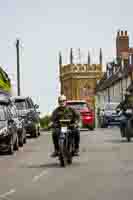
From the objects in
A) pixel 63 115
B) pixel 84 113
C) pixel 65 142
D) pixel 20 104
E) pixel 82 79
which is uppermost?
pixel 82 79

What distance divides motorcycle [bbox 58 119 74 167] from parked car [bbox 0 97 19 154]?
187 inches

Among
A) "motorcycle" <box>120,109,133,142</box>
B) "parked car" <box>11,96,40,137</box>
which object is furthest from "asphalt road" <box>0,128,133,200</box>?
"parked car" <box>11,96,40,137</box>

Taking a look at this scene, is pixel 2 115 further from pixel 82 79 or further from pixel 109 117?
pixel 82 79

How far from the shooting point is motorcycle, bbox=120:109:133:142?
29.2 m

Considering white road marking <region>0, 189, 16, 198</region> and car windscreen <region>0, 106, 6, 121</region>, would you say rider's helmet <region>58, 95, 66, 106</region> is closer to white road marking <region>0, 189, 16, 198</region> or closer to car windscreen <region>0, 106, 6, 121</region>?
white road marking <region>0, 189, 16, 198</region>

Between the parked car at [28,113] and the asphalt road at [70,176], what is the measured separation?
35.7ft

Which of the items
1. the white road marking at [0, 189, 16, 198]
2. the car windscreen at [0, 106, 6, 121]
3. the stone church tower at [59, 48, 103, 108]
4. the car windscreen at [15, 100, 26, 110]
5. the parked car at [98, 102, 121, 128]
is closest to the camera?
the white road marking at [0, 189, 16, 198]

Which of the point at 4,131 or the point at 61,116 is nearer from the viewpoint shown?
the point at 61,116

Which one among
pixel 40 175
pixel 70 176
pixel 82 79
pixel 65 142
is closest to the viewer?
pixel 70 176

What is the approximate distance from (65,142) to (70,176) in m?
2.76

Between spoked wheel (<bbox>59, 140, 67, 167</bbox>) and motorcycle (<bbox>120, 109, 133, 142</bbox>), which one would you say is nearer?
spoked wheel (<bbox>59, 140, 67, 167</bbox>)

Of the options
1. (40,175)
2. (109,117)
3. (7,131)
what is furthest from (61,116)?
(109,117)

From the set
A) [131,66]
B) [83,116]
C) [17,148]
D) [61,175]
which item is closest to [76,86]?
[131,66]

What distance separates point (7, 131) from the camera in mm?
23547
